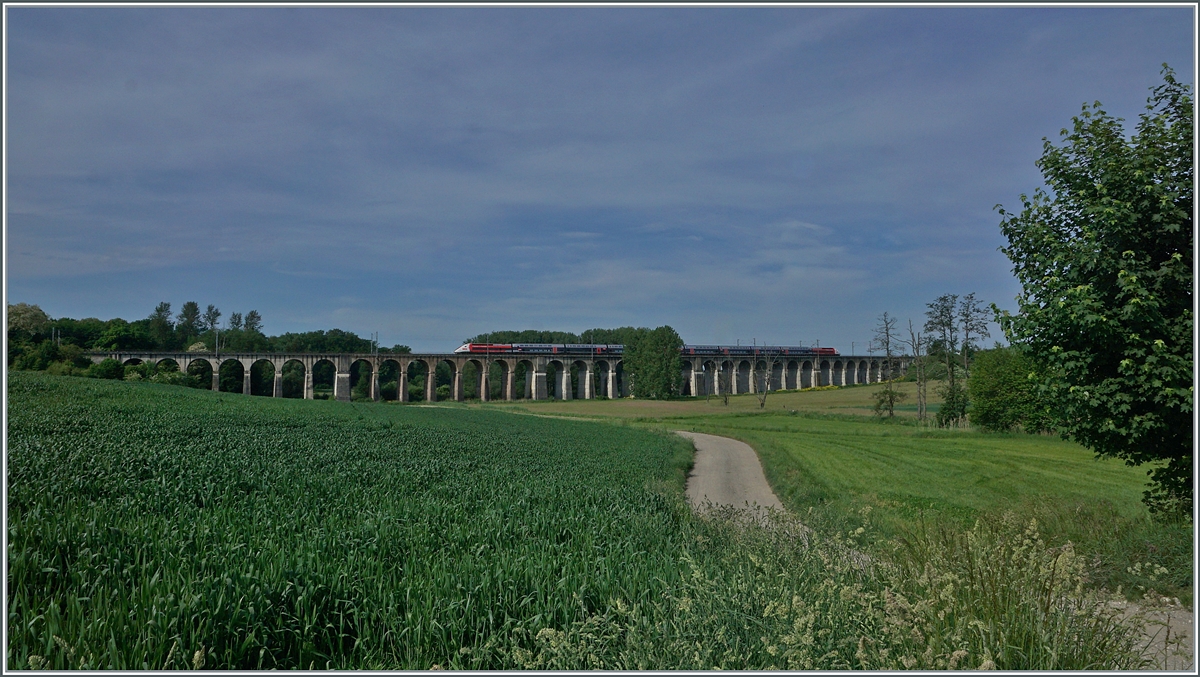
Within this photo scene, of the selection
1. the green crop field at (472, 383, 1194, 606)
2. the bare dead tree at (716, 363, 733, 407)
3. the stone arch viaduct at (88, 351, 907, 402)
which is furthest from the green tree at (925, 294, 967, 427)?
the bare dead tree at (716, 363, 733, 407)

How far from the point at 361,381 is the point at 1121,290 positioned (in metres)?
114

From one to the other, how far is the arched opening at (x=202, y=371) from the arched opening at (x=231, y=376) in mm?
1449

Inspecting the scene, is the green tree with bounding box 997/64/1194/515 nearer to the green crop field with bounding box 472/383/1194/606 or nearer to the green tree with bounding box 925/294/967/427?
the green crop field with bounding box 472/383/1194/606

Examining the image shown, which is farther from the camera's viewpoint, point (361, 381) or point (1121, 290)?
point (361, 381)

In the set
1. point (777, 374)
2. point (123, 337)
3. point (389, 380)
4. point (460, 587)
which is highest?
point (123, 337)

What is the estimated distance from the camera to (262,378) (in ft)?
323

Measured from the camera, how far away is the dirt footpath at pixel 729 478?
19594 millimetres

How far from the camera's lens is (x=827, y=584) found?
530 cm

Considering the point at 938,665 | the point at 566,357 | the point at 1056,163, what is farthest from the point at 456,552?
the point at 566,357

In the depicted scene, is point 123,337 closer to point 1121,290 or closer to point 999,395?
point 999,395

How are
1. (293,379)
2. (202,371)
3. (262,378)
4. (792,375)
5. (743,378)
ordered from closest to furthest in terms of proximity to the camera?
(202,371)
(262,378)
(293,379)
(743,378)
(792,375)

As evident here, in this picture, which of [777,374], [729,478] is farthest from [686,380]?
[729,478]

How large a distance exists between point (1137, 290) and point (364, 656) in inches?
354

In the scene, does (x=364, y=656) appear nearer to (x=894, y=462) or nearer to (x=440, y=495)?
(x=440, y=495)
